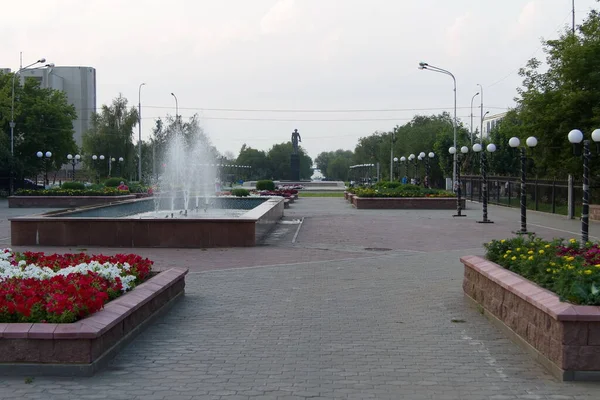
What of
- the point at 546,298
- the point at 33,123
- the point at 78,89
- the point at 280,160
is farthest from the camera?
the point at 280,160

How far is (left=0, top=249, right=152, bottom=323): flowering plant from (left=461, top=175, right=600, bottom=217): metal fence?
22336mm

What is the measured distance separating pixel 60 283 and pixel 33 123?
49.1 metres

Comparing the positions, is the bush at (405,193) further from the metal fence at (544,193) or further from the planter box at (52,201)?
the planter box at (52,201)

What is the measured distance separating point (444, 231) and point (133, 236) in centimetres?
971

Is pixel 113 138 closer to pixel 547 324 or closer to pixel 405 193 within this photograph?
pixel 405 193

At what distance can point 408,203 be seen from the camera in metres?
34.7

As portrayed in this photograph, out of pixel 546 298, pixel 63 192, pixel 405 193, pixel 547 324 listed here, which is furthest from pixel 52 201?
pixel 547 324

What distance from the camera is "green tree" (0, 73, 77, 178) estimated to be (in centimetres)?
5117

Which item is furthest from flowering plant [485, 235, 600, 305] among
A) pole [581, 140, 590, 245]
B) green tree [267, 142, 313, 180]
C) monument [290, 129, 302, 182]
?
green tree [267, 142, 313, 180]

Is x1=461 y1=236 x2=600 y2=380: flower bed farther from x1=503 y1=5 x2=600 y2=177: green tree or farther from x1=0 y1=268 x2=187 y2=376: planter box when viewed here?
x1=503 y1=5 x2=600 y2=177: green tree

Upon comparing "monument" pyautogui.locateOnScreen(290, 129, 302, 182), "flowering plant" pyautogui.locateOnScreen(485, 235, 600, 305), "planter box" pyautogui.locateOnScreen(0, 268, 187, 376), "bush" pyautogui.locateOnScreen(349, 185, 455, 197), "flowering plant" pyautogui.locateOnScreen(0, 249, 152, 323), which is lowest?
"planter box" pyautogui.locateOnScreen(0, 268, 187, 376)

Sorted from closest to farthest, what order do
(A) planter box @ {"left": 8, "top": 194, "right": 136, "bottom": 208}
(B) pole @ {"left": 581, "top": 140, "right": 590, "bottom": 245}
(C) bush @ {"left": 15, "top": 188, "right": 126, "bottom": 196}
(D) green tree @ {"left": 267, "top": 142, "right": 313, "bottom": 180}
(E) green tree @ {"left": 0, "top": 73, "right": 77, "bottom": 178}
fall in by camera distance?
(B) pole @ {"left": 581, "top": 140, "right": 590, "bottom": 245} → (A) planter box @ {"left": 8, "top": 194, "right": 136, "bottom": 208} → (C) bush @ {"left": 15, "top": 188, "right": 126, "bottom": 196} → (E) green tree @ {"left": 0, "top": 73, "right": 77, "bottom": 178} → (D) green tree @ {"left": 267, "top": 142, "right": 313, "bottom": 180}

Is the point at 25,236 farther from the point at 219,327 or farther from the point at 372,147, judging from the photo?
the point at 372,147

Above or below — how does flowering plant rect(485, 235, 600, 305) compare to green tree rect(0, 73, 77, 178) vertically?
below
